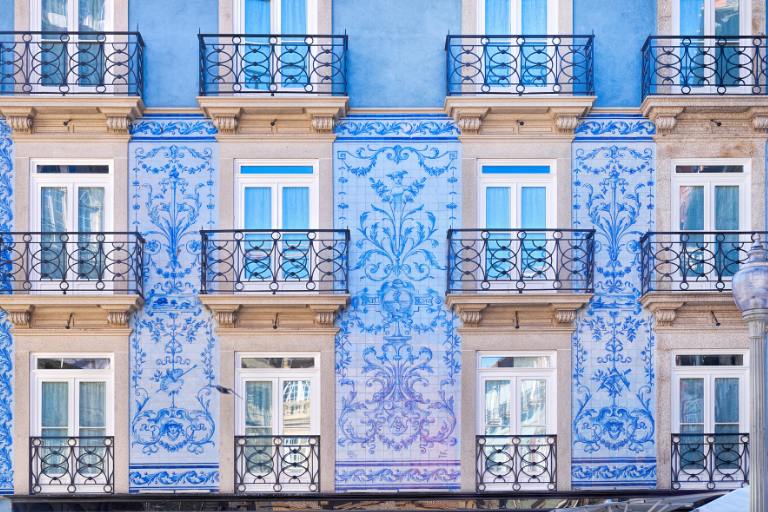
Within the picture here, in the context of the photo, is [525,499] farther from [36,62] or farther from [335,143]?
[36,62]

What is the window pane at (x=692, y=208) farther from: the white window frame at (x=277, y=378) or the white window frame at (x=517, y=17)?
the white window frame at (x=277, y=378)

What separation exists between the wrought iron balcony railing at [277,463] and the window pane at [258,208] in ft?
9.04

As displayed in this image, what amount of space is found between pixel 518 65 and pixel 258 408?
5.60 m

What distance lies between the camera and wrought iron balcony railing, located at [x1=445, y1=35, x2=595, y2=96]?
18516mm

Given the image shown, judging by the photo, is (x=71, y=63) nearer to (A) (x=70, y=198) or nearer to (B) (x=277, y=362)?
(A) (x=70, y=198)

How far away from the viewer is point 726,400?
1828cm

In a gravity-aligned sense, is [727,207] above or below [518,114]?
below

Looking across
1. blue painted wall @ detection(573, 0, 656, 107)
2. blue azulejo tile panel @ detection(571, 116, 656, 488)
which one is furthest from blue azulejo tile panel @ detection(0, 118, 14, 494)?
blue painted wall @ detection(573, 0, 656, 107)

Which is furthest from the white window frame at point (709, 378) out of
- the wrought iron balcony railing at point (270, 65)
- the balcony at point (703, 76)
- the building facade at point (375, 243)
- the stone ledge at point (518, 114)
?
the wrought iron balcony railing at point (270, 65)

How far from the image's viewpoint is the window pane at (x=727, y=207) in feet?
61.0

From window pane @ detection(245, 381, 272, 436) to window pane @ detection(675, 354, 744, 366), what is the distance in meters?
5.30

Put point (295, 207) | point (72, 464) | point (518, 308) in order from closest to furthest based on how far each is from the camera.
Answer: point (72, 464)
point (518, 308)
point (295, 207)

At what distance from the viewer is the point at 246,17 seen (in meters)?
18.8

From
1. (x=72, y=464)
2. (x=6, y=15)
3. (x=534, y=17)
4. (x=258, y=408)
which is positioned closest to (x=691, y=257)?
(x=534, y=17)
